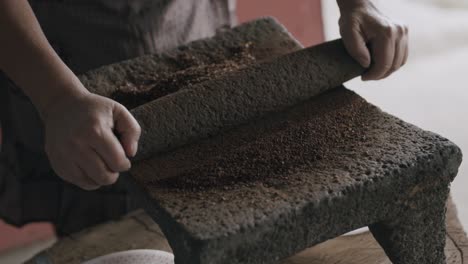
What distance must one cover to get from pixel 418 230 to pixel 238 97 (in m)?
0.36

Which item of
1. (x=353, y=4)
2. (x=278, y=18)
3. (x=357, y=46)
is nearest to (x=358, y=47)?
(x=357, y=46)

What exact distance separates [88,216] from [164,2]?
51cm

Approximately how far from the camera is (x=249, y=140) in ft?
3.93

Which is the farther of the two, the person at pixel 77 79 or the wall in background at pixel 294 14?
the wall in background at pixel 294 14

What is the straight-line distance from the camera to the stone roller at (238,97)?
1211 millimetres

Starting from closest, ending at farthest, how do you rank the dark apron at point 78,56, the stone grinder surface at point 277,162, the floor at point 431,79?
the stone grinder surface at point 277,162 → the dark apron at point 78,56 → the floor at point 431,79

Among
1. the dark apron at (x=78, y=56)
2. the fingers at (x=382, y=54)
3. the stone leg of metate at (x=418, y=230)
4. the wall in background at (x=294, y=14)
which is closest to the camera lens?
the stone leg of metate at (x=418, y=230)

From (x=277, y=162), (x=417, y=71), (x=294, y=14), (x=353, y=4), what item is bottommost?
(x=417, y=71)

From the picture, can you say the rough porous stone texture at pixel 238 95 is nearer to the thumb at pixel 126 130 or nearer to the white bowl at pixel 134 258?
the thumb at pixel 126 130

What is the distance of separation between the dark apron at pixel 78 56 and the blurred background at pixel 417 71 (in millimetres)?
875

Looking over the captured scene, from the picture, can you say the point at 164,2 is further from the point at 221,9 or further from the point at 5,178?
the point at 5,178

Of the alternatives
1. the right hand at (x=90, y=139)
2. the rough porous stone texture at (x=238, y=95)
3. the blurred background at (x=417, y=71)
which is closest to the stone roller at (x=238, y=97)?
the rough porous stone texture at (x=238, y=95)

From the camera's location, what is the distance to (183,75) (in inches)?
54.1

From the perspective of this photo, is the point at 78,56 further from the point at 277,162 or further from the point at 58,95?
the point at 277,162
